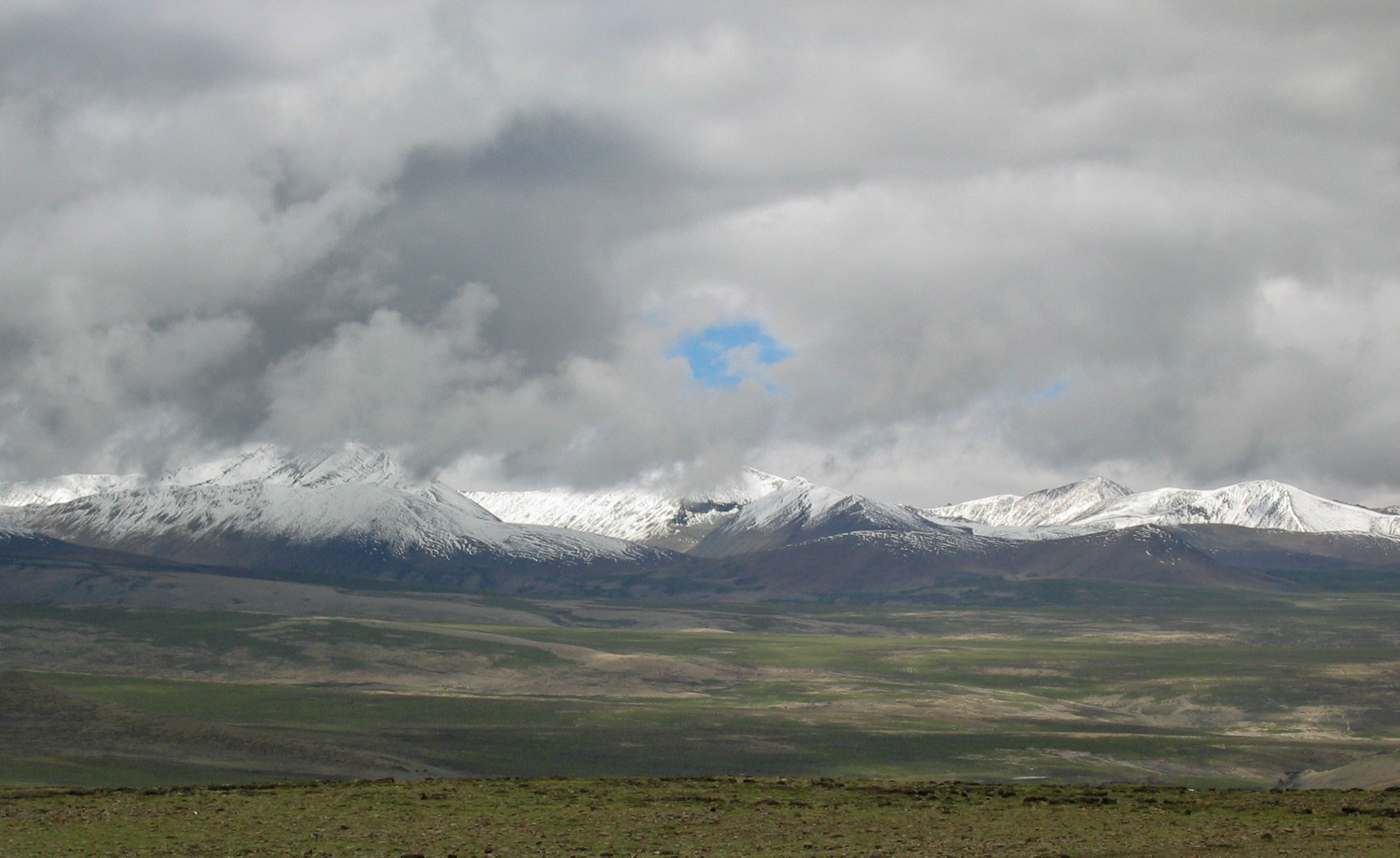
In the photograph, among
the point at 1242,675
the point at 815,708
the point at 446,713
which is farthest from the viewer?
the point at 1242,675

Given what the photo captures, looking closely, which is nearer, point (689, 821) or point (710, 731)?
point (689, 821)

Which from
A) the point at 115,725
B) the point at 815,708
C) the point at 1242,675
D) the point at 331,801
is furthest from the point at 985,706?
the point at 331,801

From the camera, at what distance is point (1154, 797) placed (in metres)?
59.3

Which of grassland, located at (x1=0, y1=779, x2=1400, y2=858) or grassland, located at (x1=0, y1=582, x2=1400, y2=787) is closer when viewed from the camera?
grassland, located at (x1=0, y1=779, x2=1400, y2=858)

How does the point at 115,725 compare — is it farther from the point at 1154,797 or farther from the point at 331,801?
the point at 1154,797

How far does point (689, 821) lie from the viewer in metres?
51.9

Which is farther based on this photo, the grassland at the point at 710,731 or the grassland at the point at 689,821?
the grassland at the point at 710,731

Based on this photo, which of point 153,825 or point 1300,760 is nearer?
point 153,825

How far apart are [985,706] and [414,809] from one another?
12119 cm

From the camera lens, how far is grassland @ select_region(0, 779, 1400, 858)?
44000 millimetres

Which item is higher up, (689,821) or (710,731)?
(689,821)

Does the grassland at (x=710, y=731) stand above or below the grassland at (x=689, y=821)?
below

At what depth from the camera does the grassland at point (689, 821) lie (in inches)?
1732

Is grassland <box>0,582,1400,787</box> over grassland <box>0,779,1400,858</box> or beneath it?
beneath
